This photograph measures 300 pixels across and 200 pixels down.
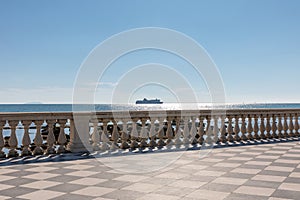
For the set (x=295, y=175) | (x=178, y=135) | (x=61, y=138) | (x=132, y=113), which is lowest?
(x=295, y=175)

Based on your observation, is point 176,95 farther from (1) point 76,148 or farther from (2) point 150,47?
(1) point 76,148

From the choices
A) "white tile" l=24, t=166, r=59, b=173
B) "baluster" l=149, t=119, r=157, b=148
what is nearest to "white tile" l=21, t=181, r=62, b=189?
"white tile" l=24, t=166, r=59, b=173

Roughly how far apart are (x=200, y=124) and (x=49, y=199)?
5.43m

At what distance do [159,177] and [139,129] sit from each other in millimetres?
3442

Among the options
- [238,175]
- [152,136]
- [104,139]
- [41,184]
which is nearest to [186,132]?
[152,136]

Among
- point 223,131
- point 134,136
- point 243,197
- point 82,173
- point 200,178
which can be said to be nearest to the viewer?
point 243,197

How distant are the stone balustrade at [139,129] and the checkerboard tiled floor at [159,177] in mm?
897

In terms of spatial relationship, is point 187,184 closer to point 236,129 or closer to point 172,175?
point 172,175

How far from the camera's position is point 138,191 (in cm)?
380

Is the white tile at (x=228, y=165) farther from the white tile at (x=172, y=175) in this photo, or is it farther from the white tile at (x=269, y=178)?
the white tile at (x=172, y=175)

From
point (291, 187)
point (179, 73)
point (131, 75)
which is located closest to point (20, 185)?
point (291, 187)

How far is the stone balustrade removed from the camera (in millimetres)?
6477

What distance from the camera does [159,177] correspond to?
179 inches

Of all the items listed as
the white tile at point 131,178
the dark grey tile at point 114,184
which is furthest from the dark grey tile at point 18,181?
the white tile at point 131,178
